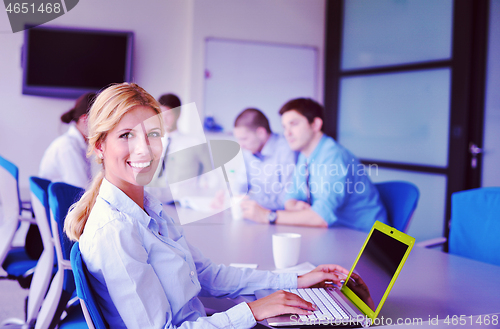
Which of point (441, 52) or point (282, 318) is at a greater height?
point (441, 52)

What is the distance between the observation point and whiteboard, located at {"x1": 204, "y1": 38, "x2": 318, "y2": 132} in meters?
4.82

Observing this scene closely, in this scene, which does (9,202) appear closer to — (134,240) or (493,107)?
(134,240)

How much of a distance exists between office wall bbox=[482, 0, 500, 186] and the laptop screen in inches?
113

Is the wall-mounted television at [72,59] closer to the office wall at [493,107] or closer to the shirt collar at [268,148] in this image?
the shirt collar at [268,148]

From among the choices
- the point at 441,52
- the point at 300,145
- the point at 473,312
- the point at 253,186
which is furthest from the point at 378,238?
the point at 441,52

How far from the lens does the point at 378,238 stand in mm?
1100

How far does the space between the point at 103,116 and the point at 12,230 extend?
70.7 inches

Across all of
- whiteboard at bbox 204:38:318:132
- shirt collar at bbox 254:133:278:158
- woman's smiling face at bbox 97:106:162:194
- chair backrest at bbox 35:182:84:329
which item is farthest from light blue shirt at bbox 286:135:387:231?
whiteboard at bbox 204:38:318:132

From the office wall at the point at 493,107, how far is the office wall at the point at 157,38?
6.91ft

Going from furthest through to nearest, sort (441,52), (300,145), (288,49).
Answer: (288,49) → (441,52) → (300,145)

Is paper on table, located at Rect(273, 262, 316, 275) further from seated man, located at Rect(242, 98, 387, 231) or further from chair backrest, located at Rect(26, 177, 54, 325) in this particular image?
chair backrest, located at Rect(26, 177, 54, 325)

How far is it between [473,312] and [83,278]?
878 millimetres

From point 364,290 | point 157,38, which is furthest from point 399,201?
point 157,38

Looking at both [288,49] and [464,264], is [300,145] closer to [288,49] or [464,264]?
[464,264]
